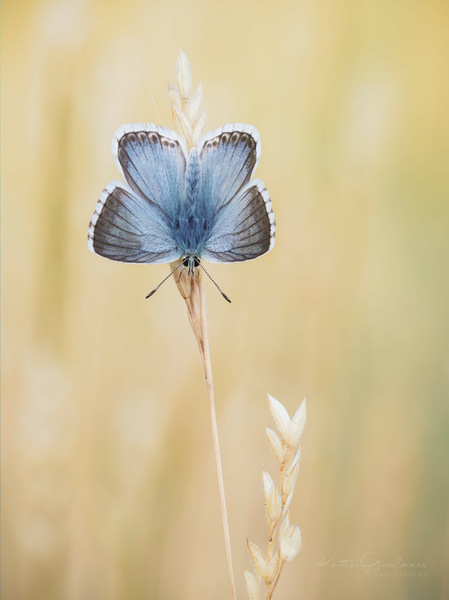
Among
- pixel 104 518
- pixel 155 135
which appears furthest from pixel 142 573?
pixel 155 135

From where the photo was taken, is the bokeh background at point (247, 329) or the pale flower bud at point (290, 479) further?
the bokeh background at point (247, 329)

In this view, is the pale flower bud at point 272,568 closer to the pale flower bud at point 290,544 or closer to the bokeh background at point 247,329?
the pale flower bud at point 290,544

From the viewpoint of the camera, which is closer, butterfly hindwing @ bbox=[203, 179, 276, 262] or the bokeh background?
butterfly hindwing @ bbox=[203, 179, 276, 262]

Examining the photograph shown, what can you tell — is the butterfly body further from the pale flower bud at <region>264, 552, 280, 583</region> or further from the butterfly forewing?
the pale flower bud at <region>264, 552, 280, 583</region>

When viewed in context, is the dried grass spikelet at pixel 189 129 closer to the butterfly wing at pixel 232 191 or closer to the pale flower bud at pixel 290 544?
the butterfly wing at pixel 232 191

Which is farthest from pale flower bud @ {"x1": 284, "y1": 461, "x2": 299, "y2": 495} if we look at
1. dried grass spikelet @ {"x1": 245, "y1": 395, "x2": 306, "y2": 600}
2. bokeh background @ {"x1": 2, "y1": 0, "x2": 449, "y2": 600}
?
bokeh background @ {"x1": 2, "y1": 0, "x2": 449, "y2": 600}

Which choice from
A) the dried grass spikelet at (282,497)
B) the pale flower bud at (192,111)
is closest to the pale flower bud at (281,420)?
the dried grass spikelet at (282,497)

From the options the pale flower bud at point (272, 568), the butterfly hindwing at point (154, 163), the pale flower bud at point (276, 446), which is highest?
the butterfly hindwing at point (154, 163)

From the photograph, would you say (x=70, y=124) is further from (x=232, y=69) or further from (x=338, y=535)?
(x=338, y=535)

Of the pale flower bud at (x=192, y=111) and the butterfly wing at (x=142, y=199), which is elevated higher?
the pale flower bud at (x=192, y=111)
